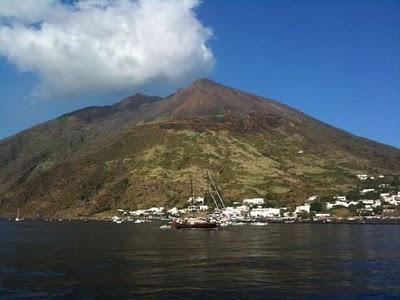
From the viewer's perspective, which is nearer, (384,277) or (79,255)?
(384,277)

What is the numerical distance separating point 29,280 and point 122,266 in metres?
18.4

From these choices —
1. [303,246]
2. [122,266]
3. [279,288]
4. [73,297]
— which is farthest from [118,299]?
[303,246]

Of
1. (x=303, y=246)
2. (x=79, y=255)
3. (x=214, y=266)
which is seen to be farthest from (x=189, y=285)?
(x=303, y=246)

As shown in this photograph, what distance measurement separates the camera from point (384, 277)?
74250 millimetres

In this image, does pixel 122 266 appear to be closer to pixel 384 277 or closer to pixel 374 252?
pixel 384 277

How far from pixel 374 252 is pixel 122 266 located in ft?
174

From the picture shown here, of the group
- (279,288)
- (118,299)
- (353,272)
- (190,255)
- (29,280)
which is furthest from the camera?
(190,255)

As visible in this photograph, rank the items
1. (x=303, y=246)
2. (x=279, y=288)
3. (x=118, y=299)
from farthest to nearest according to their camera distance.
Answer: (x=303, y=246) → (x=279, y=288) → (x=118, y=299)

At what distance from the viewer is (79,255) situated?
10912 cm

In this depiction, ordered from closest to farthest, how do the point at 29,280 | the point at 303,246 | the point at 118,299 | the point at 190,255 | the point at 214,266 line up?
the point at 118,299
the point at 29,280
the point at 214,266
the point at 190,255
the point at 303,246

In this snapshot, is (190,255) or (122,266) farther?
(190,255)

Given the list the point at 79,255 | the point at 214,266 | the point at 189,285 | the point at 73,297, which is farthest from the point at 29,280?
the point at 79,255

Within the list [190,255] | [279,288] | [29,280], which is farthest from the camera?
[190,255]

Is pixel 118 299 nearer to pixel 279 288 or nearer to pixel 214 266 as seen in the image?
pixel 279 288
